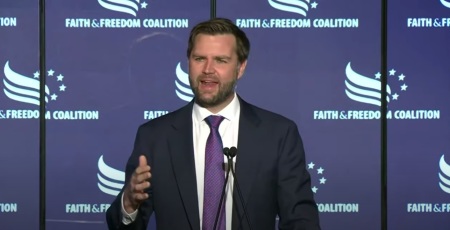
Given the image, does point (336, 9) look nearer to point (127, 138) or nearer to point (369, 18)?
point (369, 18)

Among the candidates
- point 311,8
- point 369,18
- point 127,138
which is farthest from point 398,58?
point 127,138

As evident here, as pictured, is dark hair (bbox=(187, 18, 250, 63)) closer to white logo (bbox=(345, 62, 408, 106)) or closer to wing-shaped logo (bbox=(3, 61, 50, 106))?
white logo (bbox=(345, 62, 408, 106))

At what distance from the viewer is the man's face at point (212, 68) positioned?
107 inches

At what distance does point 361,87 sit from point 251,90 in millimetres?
680

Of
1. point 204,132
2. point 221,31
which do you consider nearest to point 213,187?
point 204,132

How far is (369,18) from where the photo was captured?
489cm

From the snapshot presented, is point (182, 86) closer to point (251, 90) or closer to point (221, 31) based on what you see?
point (251, 90)

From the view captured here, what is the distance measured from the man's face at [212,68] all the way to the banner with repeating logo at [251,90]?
83.0 inches

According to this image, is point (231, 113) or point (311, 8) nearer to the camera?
point (231, 113)

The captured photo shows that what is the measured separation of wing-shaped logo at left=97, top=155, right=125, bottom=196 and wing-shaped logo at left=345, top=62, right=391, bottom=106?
4.99ft

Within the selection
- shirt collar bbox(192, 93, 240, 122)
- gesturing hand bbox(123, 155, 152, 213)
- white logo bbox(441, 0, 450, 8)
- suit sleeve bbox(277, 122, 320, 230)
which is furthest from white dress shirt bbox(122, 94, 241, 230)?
white logo bbox(441, 0, 450, 8)

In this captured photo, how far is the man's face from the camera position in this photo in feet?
8.91

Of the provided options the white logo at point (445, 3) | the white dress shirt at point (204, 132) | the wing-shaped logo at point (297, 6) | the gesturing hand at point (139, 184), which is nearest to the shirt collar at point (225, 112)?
the white dress shirt at point (204, 132)

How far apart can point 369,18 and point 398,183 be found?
3.42 ft
